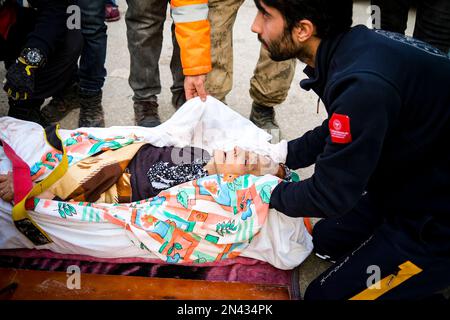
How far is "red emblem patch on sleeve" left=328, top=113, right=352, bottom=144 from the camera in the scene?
119 centimetres

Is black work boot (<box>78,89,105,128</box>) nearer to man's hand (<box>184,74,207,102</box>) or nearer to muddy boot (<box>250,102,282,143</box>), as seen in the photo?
man's hand (<box>184,74,207,102</box>)

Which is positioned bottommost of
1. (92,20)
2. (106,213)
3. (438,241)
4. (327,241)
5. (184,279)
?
(184,279)

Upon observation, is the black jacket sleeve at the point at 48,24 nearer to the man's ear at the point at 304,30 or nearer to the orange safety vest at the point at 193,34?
the orange safety vest at the point at 193,34

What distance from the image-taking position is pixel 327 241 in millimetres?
1837

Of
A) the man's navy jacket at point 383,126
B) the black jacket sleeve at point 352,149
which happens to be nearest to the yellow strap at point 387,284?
the man's navy jacket at point 383,126

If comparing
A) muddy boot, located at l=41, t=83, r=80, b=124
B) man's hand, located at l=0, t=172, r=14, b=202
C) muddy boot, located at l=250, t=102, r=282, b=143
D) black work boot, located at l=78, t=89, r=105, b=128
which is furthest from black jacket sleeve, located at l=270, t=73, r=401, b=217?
muddy boot, located at l=41, t=83, r=80, b=124

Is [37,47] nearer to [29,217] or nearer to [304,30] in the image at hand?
Result: [29,217]

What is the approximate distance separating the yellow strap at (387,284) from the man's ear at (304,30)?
853 mm

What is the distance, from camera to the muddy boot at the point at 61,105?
8.95ft

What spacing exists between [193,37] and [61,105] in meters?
1.27

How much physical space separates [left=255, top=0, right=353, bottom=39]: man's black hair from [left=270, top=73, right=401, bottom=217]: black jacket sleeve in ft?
0.76

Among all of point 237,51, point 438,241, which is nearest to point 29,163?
point 438,241

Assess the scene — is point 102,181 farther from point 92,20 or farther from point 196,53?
point 92,20
